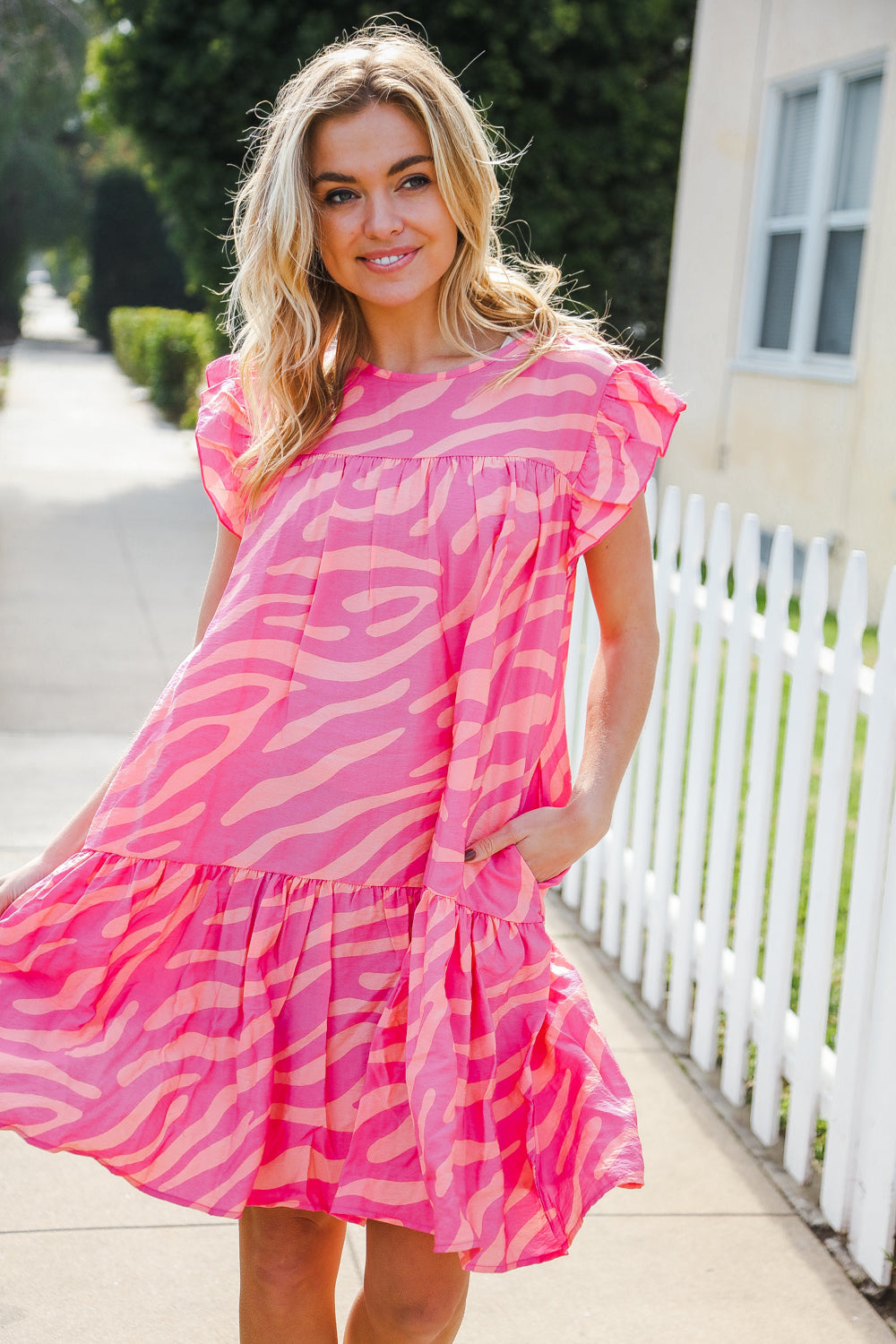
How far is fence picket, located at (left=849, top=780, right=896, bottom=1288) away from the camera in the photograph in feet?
8.46

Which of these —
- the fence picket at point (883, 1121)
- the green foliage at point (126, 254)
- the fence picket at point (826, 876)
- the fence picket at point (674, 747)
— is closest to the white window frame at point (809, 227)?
the fence picket at point (674, 747)

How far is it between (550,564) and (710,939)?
6.22 feet

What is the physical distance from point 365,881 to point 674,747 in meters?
2.07

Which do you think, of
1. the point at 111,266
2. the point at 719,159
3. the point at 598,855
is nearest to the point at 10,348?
the point at 111,266

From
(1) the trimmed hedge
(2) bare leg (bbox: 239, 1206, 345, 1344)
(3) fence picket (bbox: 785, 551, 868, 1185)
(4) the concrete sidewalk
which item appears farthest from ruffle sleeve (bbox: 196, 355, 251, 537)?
(1) the trimmed hedge

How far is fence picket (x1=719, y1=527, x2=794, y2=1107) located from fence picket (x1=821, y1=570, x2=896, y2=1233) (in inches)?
17.2

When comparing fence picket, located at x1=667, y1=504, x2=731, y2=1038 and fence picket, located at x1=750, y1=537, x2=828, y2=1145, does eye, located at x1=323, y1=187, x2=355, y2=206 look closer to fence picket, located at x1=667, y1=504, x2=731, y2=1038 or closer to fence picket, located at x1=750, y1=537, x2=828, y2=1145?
fence picket, located at x1=750, y1=537, x2=828, y2=1145

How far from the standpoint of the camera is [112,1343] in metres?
2.39

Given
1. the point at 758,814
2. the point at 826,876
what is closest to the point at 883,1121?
the point at 826,876

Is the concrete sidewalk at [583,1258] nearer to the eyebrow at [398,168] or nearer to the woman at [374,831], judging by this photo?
the woman at [374,831]

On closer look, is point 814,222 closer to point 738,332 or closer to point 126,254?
point 738,332

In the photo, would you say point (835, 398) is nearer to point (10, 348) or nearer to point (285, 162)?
point (285, 162)

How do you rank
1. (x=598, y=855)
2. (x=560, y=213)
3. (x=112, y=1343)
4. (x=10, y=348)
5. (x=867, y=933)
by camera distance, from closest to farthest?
(x=112, y=1343) → (x=867, y=933) → (x=598, y=855) → (x=560, y=213) → (x=10, y=348)

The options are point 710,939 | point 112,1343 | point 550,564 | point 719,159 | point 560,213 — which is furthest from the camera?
point 560,213
